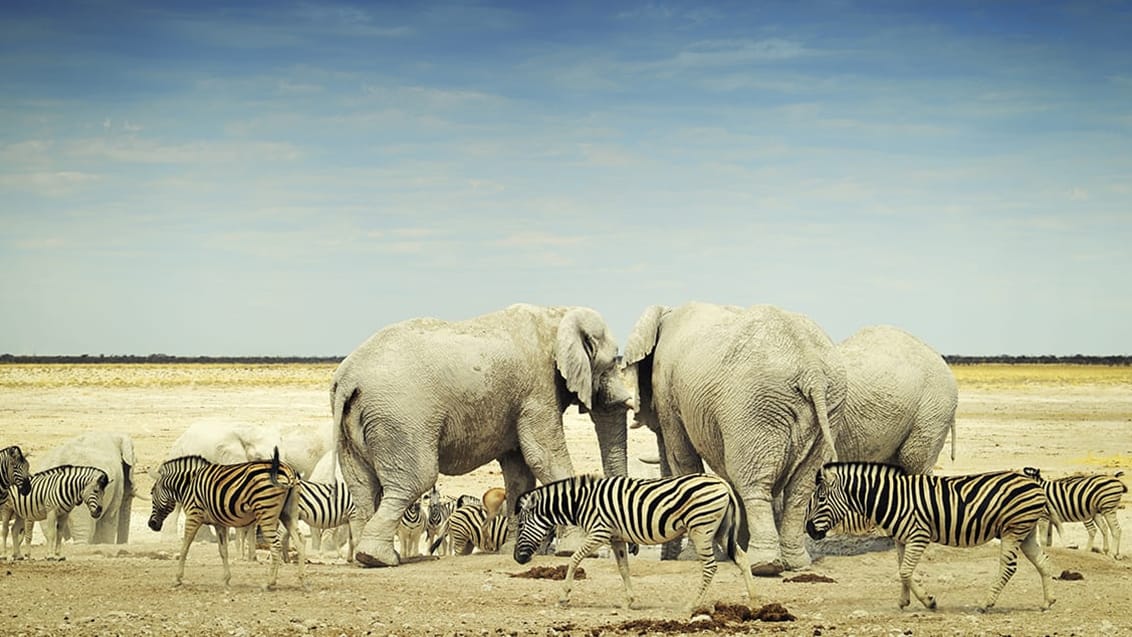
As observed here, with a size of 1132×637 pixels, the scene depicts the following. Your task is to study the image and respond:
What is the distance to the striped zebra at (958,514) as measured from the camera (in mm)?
11844

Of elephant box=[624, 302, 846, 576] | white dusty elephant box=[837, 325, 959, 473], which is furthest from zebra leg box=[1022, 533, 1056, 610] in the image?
white dusty elephant box=[837, 325, 959, 473]

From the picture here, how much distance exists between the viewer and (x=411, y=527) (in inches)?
680

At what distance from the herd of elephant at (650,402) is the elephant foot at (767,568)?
0.02m

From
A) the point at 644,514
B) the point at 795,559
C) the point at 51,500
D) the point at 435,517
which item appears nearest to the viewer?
the point at 644,514

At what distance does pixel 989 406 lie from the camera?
47.1 m

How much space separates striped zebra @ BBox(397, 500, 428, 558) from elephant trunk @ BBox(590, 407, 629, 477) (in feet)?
7.64

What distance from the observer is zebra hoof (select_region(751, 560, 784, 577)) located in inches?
538

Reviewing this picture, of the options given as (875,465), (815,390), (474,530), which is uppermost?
(815,390)

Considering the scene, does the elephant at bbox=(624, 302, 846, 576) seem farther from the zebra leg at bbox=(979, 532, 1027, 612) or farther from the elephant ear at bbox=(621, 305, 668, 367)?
the zebra leg at bbox=(979, 532, 1027, 612)

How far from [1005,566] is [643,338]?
16.9ft

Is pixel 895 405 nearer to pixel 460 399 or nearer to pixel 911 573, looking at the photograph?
pixel 911 573

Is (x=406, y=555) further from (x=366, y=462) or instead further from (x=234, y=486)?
(x=234, y=486)

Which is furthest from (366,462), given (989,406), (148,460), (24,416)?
(989,406)

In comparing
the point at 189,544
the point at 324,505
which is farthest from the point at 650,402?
the point at 189,544
